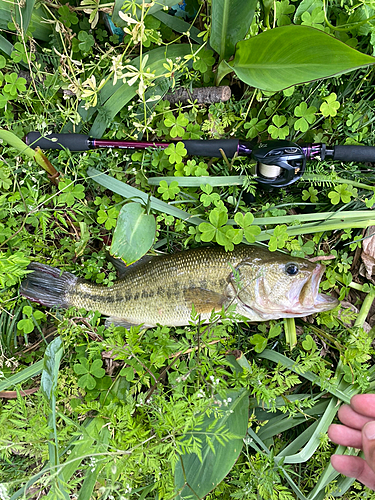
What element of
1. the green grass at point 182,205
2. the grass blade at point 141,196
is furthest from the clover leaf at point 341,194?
the grass blade at point 141,196

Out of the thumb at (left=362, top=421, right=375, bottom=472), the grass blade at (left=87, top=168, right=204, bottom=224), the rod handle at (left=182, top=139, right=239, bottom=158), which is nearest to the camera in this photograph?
the thumb at (left=362, top=421, right=375, bottom=472)

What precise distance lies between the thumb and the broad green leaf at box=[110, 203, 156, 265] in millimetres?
1950

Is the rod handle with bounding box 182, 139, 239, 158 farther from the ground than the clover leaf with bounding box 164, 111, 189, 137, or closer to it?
closer to it

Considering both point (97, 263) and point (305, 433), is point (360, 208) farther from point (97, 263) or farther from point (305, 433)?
point (97, 263)

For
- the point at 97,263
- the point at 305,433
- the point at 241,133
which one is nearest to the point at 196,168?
the point at 241,133

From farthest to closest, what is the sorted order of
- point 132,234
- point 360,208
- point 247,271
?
point 360,208, point 247,271, point 132,234

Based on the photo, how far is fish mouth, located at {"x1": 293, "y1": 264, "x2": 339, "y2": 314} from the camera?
2.51m

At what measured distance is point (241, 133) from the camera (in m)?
2.84

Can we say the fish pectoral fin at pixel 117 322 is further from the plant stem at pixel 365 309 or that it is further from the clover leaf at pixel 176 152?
the plant stem at pixel 365 309

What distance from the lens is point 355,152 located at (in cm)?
255

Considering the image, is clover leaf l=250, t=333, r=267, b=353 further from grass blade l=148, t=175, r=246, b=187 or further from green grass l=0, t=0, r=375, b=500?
grass blade l=148, t=175, r=246, b=187

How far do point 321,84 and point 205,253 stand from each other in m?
1.62

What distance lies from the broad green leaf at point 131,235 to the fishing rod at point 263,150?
605 millimetres

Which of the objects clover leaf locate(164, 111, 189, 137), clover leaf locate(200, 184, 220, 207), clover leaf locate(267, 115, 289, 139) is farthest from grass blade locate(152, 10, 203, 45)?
clover leaf locate(200, 184, 220, 207)
